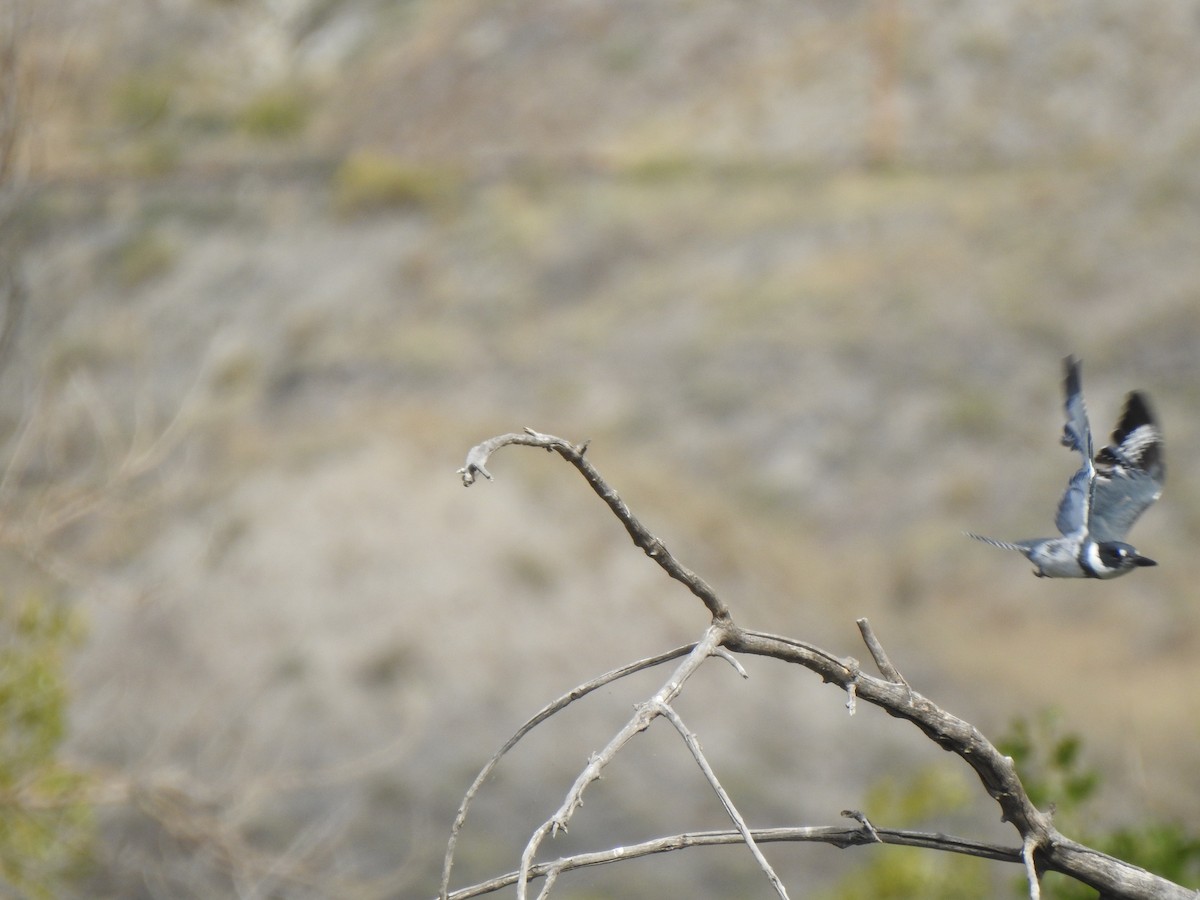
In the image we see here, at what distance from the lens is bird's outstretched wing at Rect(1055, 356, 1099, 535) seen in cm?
238

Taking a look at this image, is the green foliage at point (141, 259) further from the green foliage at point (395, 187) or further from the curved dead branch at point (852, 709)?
the curved dead branch at point (852, 709)

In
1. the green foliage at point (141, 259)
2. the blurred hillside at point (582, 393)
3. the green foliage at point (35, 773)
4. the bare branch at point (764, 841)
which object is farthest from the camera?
the green foliage at point (141, 259)

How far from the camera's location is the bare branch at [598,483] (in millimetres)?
1783

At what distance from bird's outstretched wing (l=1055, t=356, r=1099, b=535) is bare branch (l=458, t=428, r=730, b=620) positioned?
730 mm

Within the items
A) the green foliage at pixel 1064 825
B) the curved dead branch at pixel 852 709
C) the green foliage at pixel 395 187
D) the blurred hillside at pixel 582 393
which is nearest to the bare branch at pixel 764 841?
the curved dead branch at pixel 852 709

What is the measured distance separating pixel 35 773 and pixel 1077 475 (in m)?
5.12

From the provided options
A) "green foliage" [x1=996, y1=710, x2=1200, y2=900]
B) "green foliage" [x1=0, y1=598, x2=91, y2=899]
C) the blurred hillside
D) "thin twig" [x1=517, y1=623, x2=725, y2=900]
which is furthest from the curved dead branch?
the blurred hillside

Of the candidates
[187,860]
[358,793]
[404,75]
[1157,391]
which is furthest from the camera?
[404,75]

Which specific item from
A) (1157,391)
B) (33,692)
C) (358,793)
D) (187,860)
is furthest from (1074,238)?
(33,692)

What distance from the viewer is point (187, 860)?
334 inches

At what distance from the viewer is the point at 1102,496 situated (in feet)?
8.18

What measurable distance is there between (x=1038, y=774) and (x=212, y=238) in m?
16.0

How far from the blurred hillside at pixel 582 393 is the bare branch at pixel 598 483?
503cm

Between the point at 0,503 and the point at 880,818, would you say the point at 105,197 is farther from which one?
the point at 880,818
